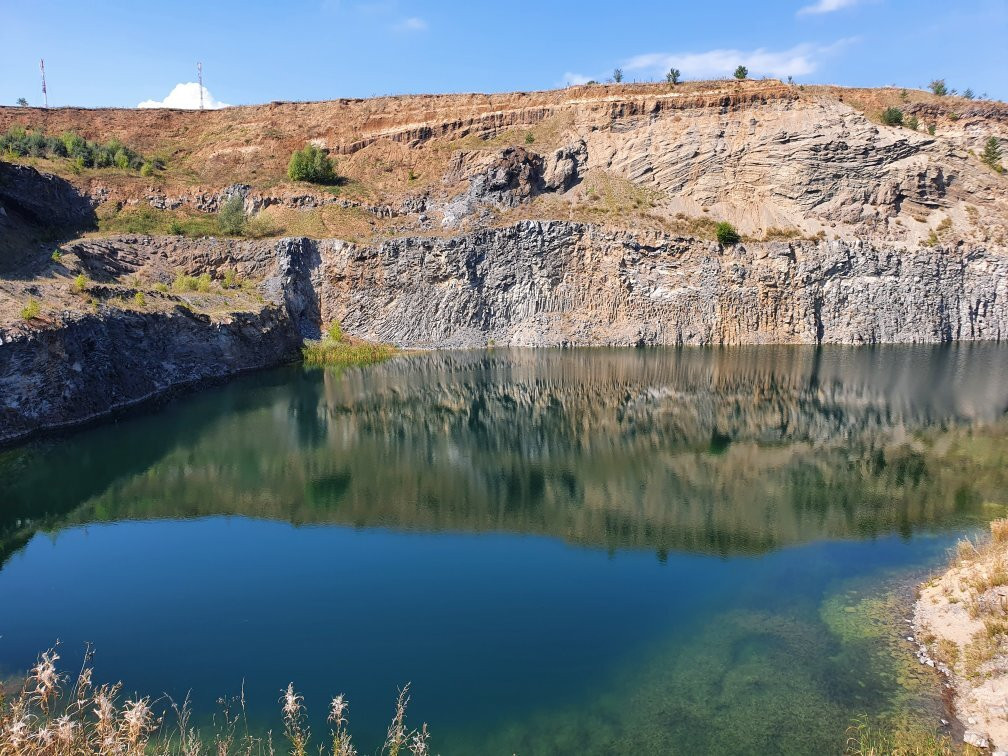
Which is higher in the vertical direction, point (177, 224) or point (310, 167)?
point (310, 167)

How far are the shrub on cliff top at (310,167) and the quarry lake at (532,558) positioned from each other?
104 ft

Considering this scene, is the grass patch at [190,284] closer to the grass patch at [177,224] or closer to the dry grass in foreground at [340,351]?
the grass patch at [177,224]

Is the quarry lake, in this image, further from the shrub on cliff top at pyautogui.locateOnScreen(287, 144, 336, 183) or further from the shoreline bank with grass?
the shrub on cliff top at pyautogui.locateOnScreen(287, 144, 336, 183)

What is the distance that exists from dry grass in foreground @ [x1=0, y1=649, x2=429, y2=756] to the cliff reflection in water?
848cm

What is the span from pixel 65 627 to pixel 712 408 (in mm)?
25443

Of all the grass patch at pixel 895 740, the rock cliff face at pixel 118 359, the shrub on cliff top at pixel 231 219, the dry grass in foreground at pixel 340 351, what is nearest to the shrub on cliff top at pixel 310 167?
the shrub on cliff top at pixel 231 219

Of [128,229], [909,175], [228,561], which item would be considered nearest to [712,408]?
[228,561]

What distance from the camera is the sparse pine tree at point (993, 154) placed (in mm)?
53250

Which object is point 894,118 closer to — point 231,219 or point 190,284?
point 231,219

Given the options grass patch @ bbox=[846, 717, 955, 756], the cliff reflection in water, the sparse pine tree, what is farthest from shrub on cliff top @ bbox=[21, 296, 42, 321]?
the sparse pine tree

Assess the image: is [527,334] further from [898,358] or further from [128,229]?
[128,229]

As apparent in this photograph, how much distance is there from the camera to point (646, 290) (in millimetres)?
51250

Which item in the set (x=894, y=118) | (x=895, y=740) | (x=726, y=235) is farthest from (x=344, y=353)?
(x=894, y=118)

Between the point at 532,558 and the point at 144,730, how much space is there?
8.66 meters
